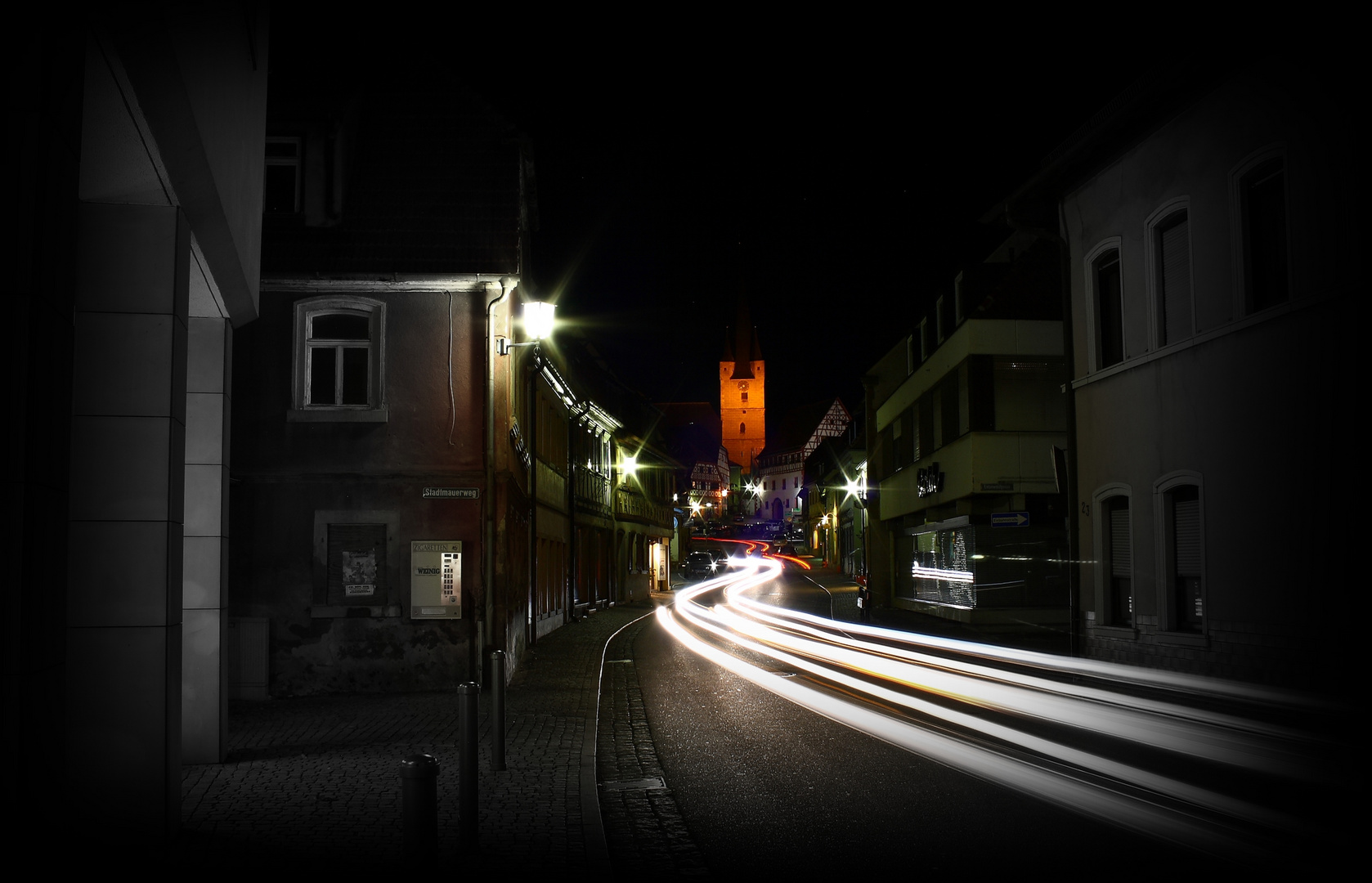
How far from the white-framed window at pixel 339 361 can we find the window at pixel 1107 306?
11.3 metres

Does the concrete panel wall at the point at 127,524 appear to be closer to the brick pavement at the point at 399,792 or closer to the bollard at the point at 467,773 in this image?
the brick pavement at the point at 399,792

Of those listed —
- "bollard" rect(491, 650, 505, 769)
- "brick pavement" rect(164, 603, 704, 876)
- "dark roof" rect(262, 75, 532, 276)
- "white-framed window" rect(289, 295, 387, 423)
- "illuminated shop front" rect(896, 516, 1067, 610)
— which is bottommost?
"brick pavement" rect(164, 603, 704, 876)

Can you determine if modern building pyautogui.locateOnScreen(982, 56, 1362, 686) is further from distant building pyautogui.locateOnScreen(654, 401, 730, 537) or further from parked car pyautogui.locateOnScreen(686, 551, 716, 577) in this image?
distant building pyautogui.locateOnScreen(654, 401, 730, 537)

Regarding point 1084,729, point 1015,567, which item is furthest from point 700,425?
point 1084,729

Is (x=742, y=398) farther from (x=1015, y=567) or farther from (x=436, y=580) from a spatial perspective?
(x=436, y=580)

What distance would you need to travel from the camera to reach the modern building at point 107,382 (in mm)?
4871

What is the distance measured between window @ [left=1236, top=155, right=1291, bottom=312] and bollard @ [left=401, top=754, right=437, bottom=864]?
11.9m

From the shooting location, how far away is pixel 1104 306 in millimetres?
18375

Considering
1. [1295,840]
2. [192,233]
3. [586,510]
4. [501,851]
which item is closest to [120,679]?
[501,851]

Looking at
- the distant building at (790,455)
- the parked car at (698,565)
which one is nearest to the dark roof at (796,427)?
the distant building at (790,455)

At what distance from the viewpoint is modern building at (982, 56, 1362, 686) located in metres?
12.4

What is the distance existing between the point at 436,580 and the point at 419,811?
11.4 metres

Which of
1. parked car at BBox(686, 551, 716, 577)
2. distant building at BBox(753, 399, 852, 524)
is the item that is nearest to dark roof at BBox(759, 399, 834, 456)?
distant building at BBox(753, 399, 852, 524)

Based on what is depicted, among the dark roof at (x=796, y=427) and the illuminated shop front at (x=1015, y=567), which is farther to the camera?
the dark roof at (x=796, y=427)
